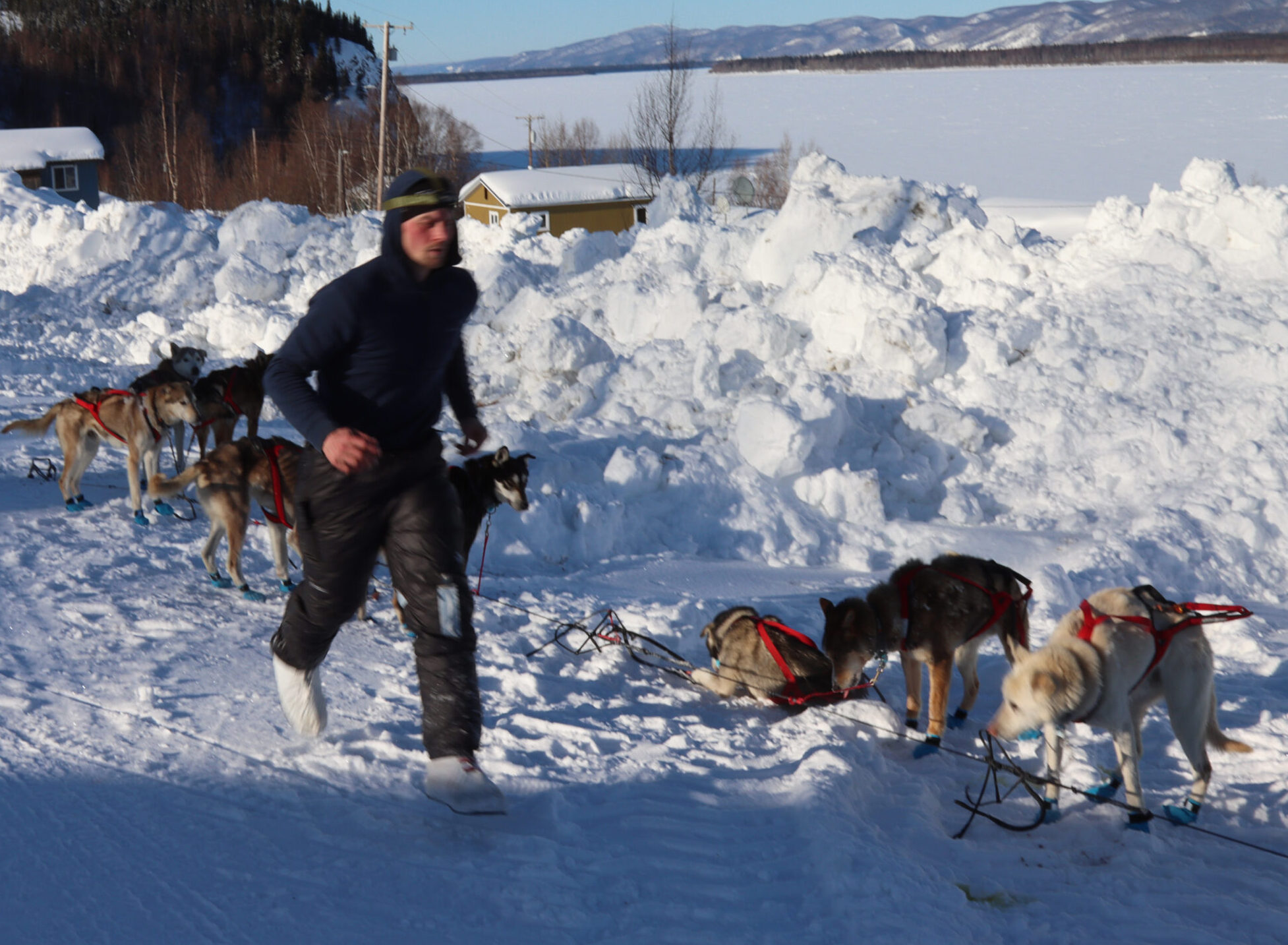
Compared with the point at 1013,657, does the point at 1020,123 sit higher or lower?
higher

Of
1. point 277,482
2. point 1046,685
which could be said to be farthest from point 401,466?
point 1046,685

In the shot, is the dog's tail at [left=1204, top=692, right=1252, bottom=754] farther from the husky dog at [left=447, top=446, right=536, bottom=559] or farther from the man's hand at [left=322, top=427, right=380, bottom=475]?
the husky dog at [left=447, top=446, right=536, bottom=559]

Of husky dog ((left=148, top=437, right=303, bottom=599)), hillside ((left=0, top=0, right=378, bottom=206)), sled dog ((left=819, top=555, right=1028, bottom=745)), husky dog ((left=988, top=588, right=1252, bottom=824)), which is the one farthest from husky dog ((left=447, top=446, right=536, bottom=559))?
hillside ((left=0, top=0, right=378, bottom=206))

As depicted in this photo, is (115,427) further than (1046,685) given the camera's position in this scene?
Yes

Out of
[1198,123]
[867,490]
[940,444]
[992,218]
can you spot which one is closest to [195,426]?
[867,490]

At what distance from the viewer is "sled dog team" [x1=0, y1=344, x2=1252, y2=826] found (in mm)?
3223

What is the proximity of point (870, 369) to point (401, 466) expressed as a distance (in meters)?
7.43

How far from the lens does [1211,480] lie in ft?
25.1

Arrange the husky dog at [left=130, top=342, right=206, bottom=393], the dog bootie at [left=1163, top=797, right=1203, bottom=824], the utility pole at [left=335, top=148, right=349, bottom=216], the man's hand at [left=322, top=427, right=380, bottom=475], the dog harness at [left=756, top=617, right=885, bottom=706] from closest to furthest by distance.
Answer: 1. the man's hand at [left=322, top=427, right=380, bottom=475]
2. the dog bootie at [left=1163, top=797, right=1203, bottom=824]
3. the dog harness at [left=756, top=617, right=885, bottom=706]
4. the husky dog at [left=130, top=342, right=206, bottom=393]
5. the utility pole at [left=335, top=148, right=349, bottom=216]

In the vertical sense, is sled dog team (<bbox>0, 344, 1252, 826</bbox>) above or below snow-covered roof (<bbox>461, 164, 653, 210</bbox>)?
below

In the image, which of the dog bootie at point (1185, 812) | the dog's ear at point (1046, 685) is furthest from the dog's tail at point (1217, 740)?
the dog's ear at point (1046, 685)

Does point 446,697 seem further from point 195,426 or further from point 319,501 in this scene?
point 195,426

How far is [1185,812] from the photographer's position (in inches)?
134

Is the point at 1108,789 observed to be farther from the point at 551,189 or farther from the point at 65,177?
the point at 65,177
